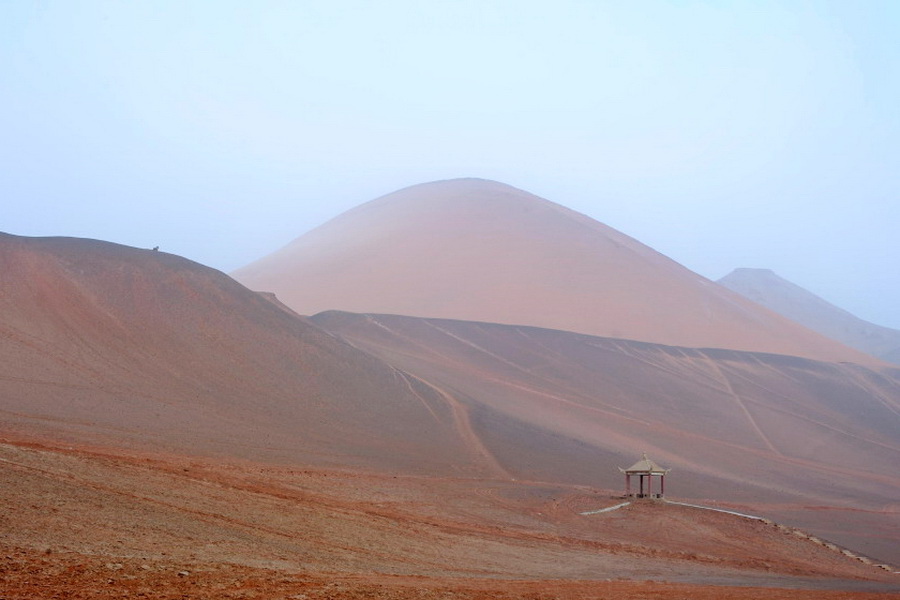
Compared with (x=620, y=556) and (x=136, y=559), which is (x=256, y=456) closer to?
(x=620, y=556)

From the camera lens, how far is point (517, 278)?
275 feet

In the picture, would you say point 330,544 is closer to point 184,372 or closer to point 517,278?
point 184,372

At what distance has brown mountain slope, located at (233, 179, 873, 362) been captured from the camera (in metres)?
78.0

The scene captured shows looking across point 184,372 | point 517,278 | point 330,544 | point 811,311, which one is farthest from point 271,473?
point 811,311

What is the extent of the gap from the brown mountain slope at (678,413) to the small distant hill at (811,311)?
82047 mm

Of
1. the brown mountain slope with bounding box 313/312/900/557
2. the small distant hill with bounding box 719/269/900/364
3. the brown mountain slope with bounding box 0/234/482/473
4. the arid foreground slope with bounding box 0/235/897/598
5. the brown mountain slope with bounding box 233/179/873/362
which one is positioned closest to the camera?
the arid foreground slope with bounding box 0/235/897/598

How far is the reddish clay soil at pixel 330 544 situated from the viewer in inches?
434

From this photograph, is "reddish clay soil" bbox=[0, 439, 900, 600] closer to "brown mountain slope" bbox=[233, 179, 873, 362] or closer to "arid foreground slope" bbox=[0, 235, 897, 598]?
"arid foreground slope" bbox=[0, 235, 897, 598]

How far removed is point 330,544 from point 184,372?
79.3ft

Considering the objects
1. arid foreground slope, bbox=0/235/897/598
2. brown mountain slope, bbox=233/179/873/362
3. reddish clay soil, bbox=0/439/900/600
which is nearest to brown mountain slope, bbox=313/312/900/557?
arid foreground slope, bbox=0/235/897/598

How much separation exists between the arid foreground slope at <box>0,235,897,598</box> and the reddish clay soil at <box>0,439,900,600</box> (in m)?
0.07

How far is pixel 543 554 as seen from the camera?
1898 centimetres

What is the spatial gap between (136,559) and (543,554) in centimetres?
944

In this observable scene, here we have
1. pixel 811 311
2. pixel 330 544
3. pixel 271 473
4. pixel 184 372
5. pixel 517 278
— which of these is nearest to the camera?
pixel 330 544
